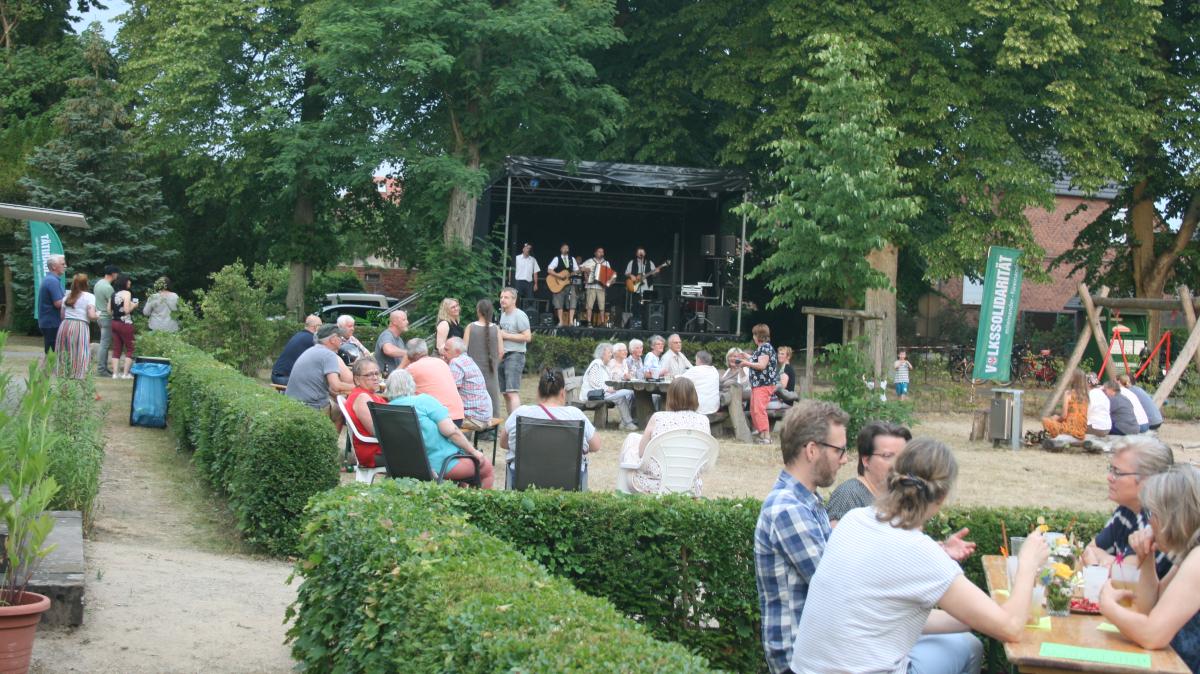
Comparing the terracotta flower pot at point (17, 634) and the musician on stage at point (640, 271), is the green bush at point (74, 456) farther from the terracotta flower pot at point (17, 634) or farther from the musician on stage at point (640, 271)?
the musician on stage at point (640, 271)

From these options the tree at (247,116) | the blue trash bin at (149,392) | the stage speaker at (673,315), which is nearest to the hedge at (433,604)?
the blue trash bin at (149,392)

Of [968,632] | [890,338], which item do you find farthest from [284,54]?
[968,632]

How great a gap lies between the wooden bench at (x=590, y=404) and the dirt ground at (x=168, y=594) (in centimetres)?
587

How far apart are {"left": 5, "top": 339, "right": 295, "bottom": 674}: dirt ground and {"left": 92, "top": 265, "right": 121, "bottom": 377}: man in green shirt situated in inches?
304

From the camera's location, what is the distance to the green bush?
26.0 ft

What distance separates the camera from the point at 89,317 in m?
14.9

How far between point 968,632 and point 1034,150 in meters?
23.4

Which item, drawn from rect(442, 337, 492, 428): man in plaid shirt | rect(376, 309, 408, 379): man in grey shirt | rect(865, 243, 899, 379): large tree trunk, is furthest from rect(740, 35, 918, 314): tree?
rect(442, 337, 492, 428): man in plaid shirt

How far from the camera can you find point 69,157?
31.2m

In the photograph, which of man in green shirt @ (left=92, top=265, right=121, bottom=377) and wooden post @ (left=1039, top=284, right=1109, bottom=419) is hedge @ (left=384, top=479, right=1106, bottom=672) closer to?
wooden post @ (left=1039, top=284, right=1109, bottom=419)

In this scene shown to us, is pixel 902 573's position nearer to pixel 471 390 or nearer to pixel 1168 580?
pixel 1168 580

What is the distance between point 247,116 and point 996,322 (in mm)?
18649

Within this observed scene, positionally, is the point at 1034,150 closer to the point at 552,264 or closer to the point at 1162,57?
the point at 1162,57

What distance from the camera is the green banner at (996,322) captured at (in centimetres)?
1728
